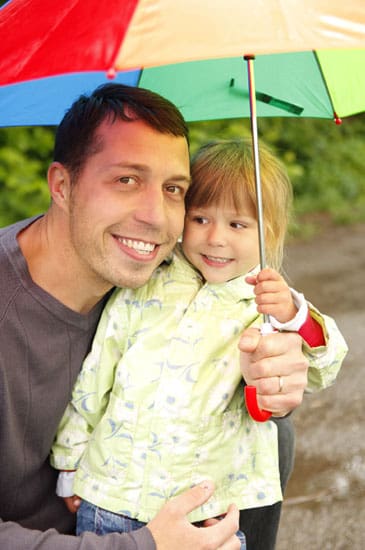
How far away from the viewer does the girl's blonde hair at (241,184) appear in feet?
8.16

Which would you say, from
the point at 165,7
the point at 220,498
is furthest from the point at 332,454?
the point at 165,7

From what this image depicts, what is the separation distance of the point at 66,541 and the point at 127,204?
91cm

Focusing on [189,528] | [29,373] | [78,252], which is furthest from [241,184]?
[189,528]

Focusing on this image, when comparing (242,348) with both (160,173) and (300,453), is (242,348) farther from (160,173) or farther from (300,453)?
(300,453)

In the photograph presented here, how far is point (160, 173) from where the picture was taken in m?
2.35

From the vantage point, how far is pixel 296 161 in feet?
32.4

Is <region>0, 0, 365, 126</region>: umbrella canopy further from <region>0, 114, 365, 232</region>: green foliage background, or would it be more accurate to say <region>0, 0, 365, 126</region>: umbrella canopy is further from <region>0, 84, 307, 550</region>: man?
<region>0, 114, 365, 232</region>: green foliage background

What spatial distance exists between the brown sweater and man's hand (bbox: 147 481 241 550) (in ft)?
1.47

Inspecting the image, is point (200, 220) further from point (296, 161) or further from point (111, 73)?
point (296, 161)

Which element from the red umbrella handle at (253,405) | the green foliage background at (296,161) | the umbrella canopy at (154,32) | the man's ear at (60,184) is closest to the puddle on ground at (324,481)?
the red umbrella handle at (253,405)

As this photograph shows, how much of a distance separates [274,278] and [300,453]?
224 centimetres

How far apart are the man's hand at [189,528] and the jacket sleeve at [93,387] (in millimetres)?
400

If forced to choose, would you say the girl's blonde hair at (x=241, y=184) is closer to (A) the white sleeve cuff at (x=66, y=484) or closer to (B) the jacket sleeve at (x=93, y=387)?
(B) the jacket sleeve at (x=93, y=387)

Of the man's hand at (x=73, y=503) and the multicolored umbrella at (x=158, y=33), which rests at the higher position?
the multicolored umbrella at (x=158, y=33)
